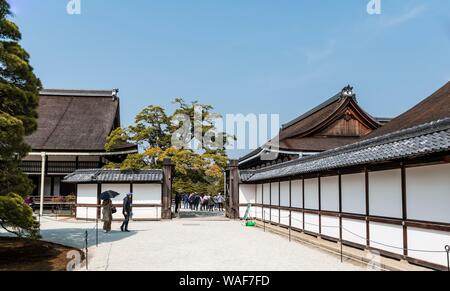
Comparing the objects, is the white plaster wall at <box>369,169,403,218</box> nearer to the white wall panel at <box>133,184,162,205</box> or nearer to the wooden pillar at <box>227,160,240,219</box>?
the wooden pillar at <box>227,160,240,219</box>

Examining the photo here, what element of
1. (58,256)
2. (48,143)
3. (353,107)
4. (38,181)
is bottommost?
(58,256)

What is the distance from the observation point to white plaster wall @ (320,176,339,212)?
1303 cm

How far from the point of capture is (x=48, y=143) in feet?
102

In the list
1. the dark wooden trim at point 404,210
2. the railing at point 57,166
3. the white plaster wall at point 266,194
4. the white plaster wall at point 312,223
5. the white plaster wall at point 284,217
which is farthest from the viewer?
the railing at point 57,166

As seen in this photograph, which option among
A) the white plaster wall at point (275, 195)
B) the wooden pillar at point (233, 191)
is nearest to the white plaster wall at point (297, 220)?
the white plaster wall at point (275, 195)

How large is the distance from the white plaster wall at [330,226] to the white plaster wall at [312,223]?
511 mm

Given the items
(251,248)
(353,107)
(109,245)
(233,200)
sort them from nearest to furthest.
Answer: (251,248) → (109,245) → (233,200) → (353,107)

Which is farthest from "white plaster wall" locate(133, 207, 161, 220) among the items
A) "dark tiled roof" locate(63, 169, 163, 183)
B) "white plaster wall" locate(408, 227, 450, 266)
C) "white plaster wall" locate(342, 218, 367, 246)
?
"white plaster wall" locate(408, 227, 450, 266)

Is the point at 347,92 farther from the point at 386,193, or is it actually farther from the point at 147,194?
the point at 386,193

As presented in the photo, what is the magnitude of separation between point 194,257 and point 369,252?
4694 mm

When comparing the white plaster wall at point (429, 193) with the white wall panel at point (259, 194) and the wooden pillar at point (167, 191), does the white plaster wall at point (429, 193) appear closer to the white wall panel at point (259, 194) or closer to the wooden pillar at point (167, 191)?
the white wall panel at point (259, 194)

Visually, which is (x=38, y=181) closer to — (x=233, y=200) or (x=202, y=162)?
(x=202, y=162)

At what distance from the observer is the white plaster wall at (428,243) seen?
26.0ft
